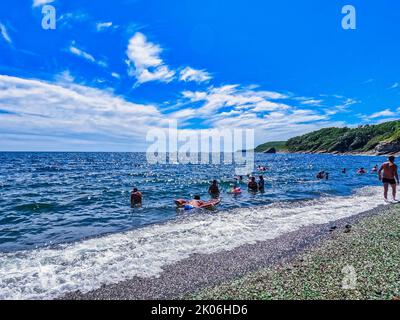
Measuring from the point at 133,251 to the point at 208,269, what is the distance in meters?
3.37

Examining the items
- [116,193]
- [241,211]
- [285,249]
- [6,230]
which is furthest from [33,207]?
[285,249]

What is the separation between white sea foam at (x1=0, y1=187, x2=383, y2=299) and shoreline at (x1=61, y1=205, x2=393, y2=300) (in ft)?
1.36

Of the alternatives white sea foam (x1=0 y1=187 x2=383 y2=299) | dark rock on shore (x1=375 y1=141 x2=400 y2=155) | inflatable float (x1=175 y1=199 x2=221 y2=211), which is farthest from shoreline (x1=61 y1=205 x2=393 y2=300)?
dark rock on shore (x1=375 y1=141 x2=400 y2=155)

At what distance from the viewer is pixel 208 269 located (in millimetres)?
8750

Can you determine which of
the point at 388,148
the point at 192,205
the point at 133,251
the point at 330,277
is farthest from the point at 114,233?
the point at 388,148

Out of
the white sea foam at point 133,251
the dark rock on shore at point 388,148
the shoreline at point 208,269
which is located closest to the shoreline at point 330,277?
the shoreline at point 208,269

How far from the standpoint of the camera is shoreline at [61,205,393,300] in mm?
7359

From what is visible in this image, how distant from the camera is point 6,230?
15078mm

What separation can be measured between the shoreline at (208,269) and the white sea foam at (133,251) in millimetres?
416

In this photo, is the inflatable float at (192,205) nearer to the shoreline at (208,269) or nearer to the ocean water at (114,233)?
the ocean water at (114,233)

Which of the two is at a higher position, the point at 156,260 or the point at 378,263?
the point at 378,263
